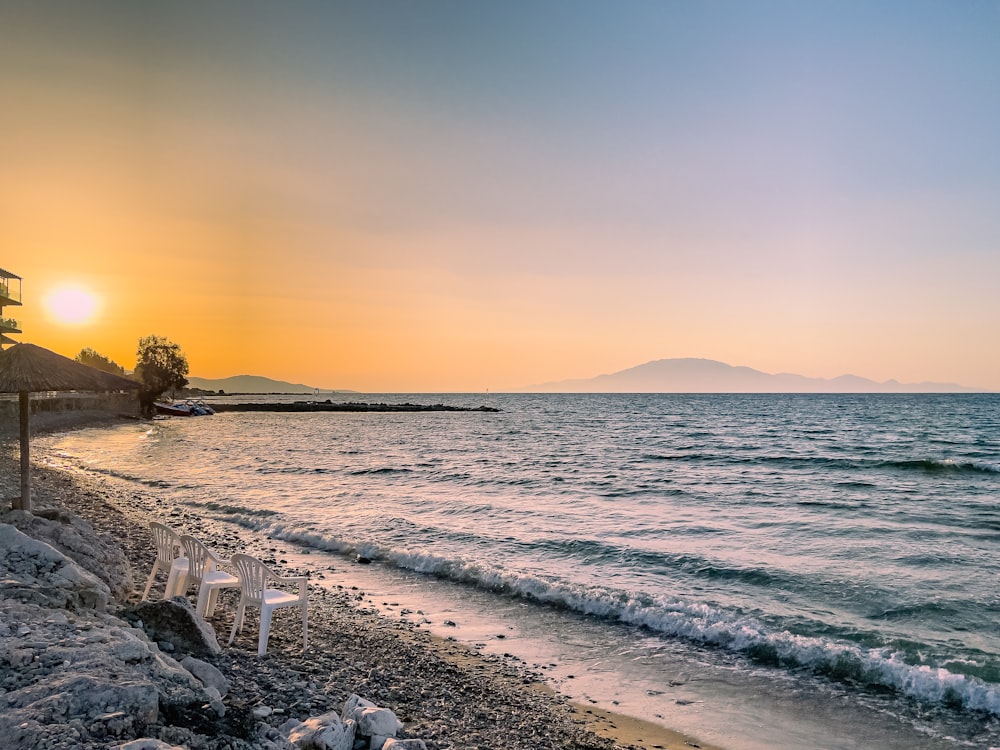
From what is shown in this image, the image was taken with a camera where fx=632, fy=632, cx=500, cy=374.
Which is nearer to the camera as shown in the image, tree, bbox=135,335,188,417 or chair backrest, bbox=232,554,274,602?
chair backrest, bbox=232,554,274,602

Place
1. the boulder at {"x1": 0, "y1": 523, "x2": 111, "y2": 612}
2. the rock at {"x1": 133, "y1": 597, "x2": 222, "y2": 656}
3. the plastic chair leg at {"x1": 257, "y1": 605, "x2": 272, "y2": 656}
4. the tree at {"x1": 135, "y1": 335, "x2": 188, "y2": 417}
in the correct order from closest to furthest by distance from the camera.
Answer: the boulder at {"x1": 0, "y1": 523, "x2": 111, "y2": 612} < the rock at {"x1": 133, "y1": 597, "x2": 222, "y2": 656} < the plastic chair leg at {"x1": 257, "y1": 605, "x2": 272, "y2": 656} < the tree at {"x1": 135, "y1": 335, "x2": 188, "y2": 417}

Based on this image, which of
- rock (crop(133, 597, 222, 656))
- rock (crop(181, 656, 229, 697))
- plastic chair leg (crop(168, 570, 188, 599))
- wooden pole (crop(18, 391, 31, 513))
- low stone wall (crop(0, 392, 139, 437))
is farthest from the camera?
low stone wall (crop(0, 392, 139, 437))

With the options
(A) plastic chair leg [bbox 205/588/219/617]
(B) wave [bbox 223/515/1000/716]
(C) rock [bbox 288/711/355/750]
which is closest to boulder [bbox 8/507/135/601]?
(A) plastic chair leg [bbox 205/588/219/617]

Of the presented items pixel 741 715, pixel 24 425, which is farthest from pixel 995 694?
pixel 24 425

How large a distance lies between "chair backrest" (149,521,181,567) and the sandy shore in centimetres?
70

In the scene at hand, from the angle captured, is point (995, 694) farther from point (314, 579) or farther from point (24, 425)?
point (24, 425)

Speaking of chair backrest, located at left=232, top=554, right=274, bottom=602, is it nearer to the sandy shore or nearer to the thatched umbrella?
the sandy shore

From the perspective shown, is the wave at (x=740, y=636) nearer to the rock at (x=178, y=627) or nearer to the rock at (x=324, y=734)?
the rock at (x=178, y=627)

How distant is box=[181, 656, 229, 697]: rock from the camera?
602cm

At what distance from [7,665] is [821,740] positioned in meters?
7.47

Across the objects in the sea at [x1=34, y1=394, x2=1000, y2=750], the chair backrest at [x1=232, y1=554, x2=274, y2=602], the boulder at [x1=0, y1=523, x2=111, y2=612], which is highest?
the boulder at [x1=0, y1=523, x2=111, y2=612]

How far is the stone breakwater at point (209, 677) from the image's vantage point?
435 cm

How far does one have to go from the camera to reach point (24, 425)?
11500mm

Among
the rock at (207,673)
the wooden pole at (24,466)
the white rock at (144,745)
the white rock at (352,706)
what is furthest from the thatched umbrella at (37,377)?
the white rock at (144,745)
